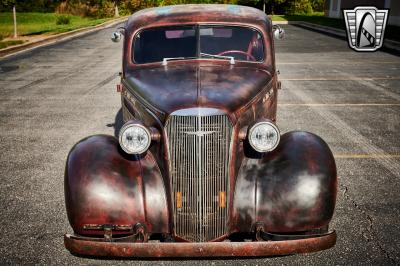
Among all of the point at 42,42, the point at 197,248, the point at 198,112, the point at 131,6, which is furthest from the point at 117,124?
the point at 131,6

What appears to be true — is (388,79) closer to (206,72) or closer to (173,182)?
(206,72)

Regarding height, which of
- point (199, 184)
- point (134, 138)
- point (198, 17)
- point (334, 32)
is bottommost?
point (334, 32)

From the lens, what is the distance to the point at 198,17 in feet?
15.6

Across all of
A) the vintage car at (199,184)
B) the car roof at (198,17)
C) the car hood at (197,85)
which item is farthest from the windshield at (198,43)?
the vintage car at (199,184)

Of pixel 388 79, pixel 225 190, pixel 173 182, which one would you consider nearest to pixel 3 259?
pixel 173 182

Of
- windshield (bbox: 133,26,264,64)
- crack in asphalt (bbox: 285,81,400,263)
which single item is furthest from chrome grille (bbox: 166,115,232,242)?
crack in asphalt (bbox: 285,81,400,263)

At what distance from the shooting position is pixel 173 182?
3.31 m

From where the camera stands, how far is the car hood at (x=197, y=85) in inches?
135

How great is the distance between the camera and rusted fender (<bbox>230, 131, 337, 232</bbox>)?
3.35m

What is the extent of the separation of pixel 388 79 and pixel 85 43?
16.2 metres

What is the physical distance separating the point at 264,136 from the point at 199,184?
2.23ft

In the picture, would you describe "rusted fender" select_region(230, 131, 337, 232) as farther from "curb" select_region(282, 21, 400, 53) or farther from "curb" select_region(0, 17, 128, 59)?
"curb" select_region(282, 21, 400, 53)

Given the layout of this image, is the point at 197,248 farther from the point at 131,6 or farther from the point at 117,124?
the point at 131,6

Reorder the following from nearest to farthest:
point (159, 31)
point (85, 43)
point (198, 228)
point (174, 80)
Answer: point (198, 228) → point (174, 80) → point (159, 31) → point (85, 43)
